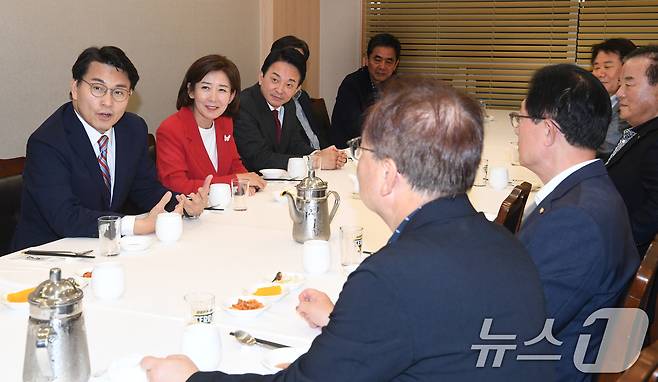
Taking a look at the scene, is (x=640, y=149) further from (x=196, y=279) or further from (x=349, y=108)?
(x=349, y=108)

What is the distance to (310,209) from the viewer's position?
2.39 metres

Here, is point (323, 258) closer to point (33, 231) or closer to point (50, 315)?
point (50, 315)

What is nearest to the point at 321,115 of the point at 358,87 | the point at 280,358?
the point at 358,87

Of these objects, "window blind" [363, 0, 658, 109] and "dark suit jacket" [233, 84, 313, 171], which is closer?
"dark suit jacket" [233, 84, 313, 171]

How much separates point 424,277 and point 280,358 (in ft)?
1.68

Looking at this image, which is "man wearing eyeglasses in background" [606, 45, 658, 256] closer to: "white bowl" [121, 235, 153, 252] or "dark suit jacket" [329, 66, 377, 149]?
"white bowl" [121, 235, 153, 252]

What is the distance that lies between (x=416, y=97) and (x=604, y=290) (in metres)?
0.77

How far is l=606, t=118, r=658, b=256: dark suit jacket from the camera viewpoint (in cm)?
291

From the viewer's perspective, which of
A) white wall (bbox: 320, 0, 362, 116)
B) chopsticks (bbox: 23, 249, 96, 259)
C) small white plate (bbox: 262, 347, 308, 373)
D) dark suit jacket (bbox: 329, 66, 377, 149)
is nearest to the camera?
small white plate (bbox: 262, 347, 308, 373)

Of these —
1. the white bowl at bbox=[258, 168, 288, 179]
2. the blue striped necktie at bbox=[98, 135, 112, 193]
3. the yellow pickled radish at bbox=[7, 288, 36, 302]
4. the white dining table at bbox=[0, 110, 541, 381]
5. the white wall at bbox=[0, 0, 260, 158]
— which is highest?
the white wall at bbox=[0, 0, 260, 158]

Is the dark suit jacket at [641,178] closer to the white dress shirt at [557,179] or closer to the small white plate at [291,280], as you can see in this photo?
the white dress shirt at [557,179]

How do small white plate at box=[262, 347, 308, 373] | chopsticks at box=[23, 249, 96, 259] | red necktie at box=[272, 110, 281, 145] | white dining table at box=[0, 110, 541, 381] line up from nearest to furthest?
small white plate at box=[262, 347, 308, 373] → white dining table at box=[0, 110, 541, 381] → chopsticks at box=[23, 249, 96, 259] → red necktie at box=[272, 110, 281, 145]

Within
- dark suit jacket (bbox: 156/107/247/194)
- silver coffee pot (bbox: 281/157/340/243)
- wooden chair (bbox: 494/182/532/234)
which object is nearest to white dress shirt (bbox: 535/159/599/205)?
wooden chair (bbox: 494/182/532/234)

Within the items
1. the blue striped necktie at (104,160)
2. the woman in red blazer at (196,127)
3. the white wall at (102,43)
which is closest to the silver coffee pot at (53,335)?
the blue striped necktie at (104,160)
